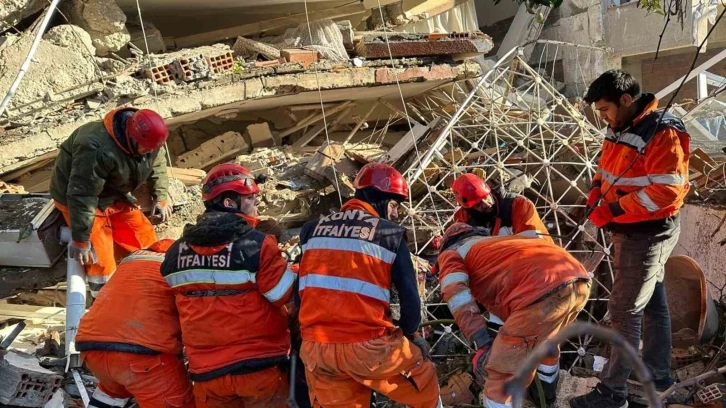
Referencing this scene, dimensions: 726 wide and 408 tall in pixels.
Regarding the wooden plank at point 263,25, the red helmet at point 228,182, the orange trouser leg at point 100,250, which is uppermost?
the wooden plank at point 263,25

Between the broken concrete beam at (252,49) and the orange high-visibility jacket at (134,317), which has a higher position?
the broken concrete beam at (252,49)

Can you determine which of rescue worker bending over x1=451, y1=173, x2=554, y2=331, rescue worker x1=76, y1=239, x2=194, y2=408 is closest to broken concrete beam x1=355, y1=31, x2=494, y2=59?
rescue worker bending over x1=451, y1=173, x2=554, y2=331

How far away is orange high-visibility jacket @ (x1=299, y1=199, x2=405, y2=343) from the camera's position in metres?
3.21

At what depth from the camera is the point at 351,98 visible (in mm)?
8547

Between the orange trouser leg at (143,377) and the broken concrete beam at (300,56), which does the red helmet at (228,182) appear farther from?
the broken concrete beam at (300,56)

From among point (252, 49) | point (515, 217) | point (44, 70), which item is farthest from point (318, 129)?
point (515, 217)

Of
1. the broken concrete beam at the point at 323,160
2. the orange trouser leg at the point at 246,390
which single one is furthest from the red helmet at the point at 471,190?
the broken concrete beam at the point at 323,160

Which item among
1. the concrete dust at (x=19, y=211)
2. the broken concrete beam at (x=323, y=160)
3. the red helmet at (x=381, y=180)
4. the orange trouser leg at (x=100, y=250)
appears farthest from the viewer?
the broken concrete beam at (x=323, y=160)

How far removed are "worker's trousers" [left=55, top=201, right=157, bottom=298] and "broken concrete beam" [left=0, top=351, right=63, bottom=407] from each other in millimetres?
685

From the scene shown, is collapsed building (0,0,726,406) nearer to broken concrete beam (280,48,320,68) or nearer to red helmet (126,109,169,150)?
broken concrete beam (280,48,320,68)

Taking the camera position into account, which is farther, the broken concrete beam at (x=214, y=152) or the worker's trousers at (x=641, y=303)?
the broken concrete beam at (x=214, y=152)

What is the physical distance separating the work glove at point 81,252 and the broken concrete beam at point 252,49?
144 inches

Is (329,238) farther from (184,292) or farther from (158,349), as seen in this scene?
(158,349)

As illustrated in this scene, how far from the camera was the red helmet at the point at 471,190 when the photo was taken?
4.38 meters
